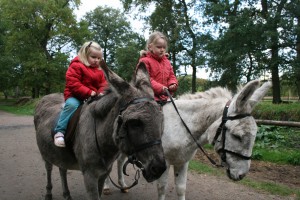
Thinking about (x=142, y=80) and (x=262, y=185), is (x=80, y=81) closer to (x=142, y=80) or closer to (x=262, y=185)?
(x=142, y=80)

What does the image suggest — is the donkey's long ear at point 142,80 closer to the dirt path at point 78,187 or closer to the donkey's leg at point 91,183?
the donkey's leg at point 91,183

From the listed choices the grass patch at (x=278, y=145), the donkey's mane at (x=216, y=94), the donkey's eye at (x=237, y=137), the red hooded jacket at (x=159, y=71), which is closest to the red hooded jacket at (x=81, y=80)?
the red hooded jacket at (x=159, y=71)

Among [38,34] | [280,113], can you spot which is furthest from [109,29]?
[280,113]

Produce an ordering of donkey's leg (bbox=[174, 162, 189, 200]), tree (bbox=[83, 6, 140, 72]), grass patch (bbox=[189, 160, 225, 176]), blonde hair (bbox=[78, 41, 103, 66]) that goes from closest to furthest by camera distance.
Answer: blonde hair (bbox=[78, 41, 103, 66])
donkey's leg (bbox=[174, 162, 189, 200])
grass patch (bbox=[189, 160, 225, 176])
tree (bbox=[83, 6, 140, 72])

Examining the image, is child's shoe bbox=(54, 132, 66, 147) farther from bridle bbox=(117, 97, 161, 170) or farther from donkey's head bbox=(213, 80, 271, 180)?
donkey's head bbox=(213, 80, 271, 180)

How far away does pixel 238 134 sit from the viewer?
3107mm

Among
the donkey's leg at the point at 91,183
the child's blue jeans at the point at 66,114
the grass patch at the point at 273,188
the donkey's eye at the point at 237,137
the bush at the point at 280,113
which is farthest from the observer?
the bush at the point at 280,113

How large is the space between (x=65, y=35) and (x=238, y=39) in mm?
21680

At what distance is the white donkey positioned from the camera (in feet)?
10.3

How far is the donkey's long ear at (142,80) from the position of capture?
266 cm

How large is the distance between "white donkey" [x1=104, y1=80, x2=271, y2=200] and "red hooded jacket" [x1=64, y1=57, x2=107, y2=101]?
1119 mm

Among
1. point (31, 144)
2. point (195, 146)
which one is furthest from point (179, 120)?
point (31, 144)

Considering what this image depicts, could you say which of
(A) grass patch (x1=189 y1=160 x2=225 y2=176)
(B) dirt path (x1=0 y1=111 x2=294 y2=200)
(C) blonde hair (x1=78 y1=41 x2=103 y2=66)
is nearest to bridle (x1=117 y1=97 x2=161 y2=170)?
(C) blonde hair (x1=78 y1=41 x2=103 y2=66)

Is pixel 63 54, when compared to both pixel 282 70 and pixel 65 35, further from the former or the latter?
pixel 282 70
